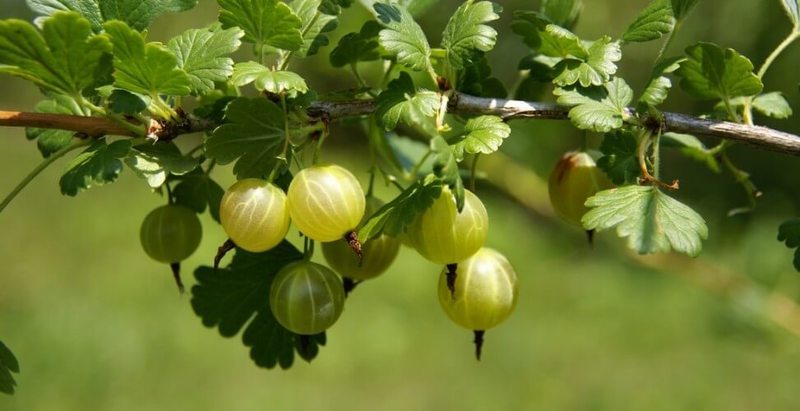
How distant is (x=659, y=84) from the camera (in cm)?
71

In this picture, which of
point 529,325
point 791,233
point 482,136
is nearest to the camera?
point 482,136

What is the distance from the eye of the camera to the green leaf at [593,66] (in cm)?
69

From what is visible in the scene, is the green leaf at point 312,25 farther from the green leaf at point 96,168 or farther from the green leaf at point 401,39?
the green leaf at point 96,168

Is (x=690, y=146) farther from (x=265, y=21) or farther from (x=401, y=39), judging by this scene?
(x=265, y=21)

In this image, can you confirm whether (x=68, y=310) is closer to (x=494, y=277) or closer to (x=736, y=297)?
(x=736, y=297)

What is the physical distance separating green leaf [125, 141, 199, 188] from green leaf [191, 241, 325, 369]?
0.55 feet

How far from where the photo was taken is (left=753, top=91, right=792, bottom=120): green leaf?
2.66 ft

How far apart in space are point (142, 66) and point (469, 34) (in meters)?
0.29

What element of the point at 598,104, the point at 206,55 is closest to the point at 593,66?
the point at 598,104

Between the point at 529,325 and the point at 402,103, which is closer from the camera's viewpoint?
the point at 402,103

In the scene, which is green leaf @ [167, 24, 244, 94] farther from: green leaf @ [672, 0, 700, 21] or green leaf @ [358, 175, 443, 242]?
green leaf @ [672, 0, 700, 21]

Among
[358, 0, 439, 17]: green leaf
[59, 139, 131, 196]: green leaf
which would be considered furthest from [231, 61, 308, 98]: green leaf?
[358, 0, 439, 17]: green leaf

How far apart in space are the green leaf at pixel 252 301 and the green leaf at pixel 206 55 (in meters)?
0.22

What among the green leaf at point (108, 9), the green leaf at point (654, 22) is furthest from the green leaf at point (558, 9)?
the green leaf at point (108, 9)
